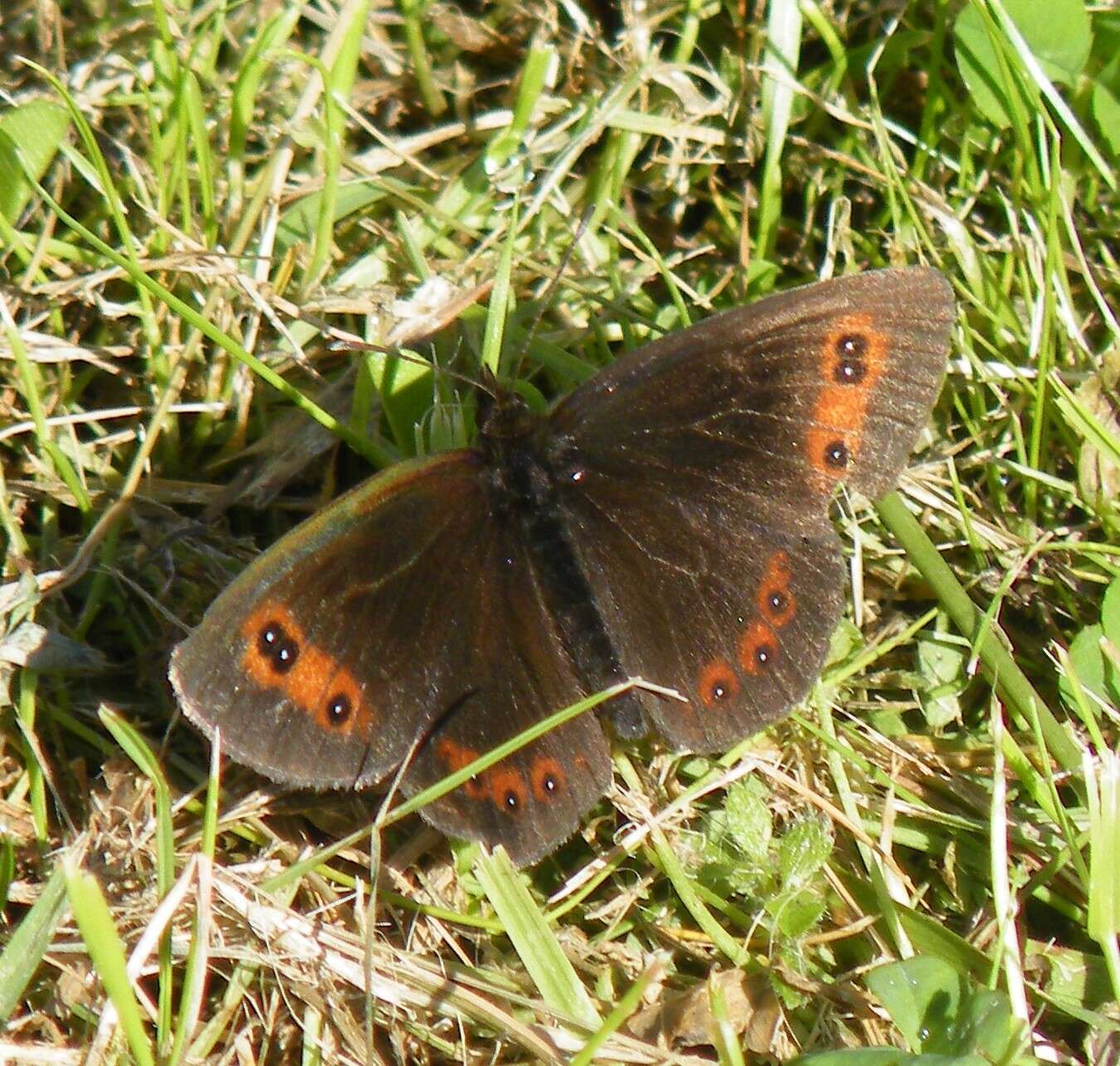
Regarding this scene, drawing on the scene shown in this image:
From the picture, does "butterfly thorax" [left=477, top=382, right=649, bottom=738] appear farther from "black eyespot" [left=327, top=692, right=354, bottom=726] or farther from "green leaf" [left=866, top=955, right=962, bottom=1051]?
"green leaf" [left=866, top=955, right=962, bottom=1051]

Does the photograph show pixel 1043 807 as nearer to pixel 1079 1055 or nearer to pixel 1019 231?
pixel 1079 1055

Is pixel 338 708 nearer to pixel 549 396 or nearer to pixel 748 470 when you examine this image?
pixel 748 470

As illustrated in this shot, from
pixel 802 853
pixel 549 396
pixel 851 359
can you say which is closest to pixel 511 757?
pixel 802 853

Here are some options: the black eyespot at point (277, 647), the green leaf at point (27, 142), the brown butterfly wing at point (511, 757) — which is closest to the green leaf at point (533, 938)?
the brown butterfly wing at point (511, 757)

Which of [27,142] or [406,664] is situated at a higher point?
[27,142]

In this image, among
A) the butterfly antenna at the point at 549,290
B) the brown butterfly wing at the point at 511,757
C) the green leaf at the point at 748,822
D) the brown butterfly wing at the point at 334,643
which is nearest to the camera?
the brown butterfly wing at the point at 334,643

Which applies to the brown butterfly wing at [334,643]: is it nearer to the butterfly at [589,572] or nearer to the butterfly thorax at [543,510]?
the butterfly at [589,572]

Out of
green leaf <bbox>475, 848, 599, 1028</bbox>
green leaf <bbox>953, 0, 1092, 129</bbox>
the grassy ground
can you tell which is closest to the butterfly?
green leaf <bbox>475, 848, 599, 1028</bbox>

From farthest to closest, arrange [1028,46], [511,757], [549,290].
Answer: [1028,46], [549,290], [511,757]
